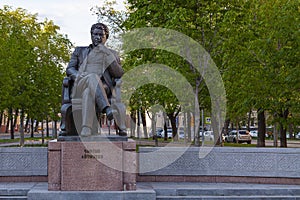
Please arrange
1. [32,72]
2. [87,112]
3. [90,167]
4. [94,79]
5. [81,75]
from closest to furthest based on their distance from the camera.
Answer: [90,167], [87,112], [94,79], [81,75], [32,72]

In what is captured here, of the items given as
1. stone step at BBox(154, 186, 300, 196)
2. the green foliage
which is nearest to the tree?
the green foliage

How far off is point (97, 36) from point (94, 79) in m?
1.16

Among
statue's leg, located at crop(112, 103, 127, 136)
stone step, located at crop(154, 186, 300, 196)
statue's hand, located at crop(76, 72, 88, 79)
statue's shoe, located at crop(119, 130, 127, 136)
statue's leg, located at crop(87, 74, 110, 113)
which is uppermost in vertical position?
statue's hand, located at crop(76, 72, 88, 79)

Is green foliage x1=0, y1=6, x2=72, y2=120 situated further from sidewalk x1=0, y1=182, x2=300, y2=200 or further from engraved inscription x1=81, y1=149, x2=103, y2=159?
engraved inscription x1=81, y1=149, x2=103, y2=159

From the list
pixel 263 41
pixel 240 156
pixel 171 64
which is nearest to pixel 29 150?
pixel 240 156

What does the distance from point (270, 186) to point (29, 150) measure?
6.13 metres

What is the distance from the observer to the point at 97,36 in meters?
11.3

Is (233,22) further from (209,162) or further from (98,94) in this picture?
(98,94)

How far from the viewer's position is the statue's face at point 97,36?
11250 millimetres

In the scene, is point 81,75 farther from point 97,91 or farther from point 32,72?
point 32,72

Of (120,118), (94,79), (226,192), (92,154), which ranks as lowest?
(226,192)

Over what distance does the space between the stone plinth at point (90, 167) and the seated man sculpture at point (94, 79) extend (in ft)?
1.42

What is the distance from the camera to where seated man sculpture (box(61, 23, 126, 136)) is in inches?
→ 421

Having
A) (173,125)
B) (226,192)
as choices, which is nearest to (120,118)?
(226,192)
